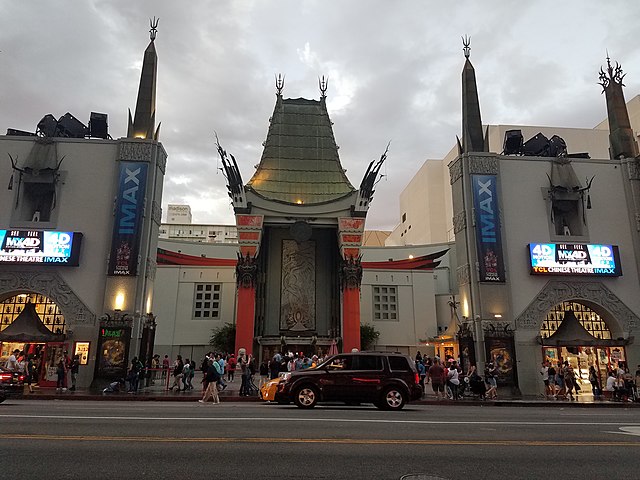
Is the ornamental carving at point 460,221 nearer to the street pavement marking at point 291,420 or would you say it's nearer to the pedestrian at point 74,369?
the street pavement marking at point 291,420

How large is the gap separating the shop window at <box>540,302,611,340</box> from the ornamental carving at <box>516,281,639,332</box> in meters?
1.12

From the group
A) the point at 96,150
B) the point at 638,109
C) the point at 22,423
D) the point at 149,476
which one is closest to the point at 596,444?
the point at 149,476

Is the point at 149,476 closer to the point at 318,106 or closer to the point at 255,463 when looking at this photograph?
the point at 255,463

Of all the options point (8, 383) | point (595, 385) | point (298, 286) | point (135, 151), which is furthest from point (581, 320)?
point (8, 383)

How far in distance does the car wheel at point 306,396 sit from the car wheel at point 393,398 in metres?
2.06

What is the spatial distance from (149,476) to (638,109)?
5814 centimetres

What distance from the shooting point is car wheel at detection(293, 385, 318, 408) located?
13.8 m

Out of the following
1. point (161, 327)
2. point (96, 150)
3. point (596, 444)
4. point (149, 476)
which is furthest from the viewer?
point (161, 327)

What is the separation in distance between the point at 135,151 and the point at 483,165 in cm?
2045

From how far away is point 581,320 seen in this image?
1087 inches

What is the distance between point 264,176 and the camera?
140 ft

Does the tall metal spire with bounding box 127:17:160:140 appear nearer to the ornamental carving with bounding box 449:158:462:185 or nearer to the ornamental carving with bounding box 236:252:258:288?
the ornamental carving with bounding box 236:252:258:288

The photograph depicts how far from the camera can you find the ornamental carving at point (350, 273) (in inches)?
1515

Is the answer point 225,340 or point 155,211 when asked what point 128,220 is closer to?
point 155,211
